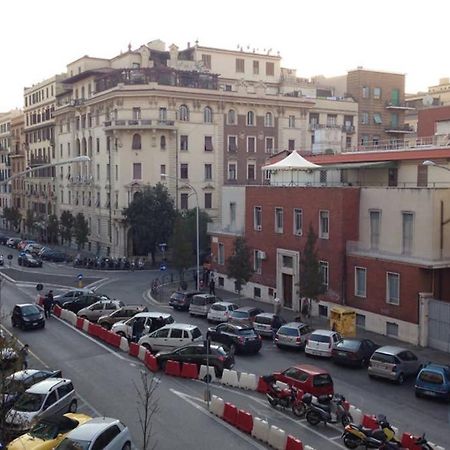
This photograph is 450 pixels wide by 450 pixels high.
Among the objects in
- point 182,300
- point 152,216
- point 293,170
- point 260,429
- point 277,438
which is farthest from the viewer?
point 152,216

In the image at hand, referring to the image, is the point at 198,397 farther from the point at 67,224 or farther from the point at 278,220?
the point at 67,224

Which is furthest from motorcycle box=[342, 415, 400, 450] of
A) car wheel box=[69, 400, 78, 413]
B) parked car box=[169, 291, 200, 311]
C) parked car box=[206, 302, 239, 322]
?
parked car box=[169, 291, 200, 311]

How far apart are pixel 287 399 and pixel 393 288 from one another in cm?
1492

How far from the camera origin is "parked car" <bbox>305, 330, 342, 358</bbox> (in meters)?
30.2

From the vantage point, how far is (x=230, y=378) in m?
25.7

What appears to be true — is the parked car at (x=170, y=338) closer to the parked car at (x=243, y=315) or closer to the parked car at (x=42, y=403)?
the parked car at (x=243, y=315)

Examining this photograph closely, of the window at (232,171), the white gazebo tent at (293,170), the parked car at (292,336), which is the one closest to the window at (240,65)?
the window at (232,171)

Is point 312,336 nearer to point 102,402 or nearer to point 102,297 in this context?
point 102,402

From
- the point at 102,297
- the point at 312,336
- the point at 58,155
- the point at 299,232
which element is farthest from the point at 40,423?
the point at 58,155

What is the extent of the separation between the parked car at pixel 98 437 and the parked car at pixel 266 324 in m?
17.3

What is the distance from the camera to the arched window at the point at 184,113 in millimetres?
70562

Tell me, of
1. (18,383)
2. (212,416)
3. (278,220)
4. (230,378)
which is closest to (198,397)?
(230,378)

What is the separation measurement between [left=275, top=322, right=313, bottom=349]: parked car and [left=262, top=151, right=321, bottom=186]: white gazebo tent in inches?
607

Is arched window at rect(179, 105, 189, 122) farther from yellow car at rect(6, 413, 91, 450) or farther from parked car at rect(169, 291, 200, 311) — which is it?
yellow car at rect(6, 413, 91, 450)
